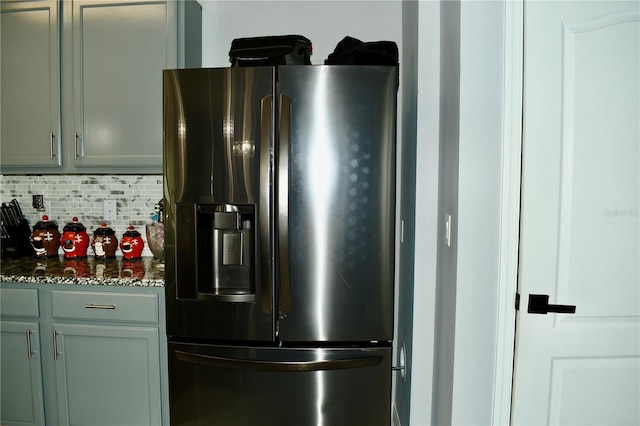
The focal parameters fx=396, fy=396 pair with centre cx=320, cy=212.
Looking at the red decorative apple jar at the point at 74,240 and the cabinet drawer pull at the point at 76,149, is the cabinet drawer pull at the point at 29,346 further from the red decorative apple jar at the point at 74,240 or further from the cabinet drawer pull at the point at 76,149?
the cabinet drawer pull at the point at 76,149

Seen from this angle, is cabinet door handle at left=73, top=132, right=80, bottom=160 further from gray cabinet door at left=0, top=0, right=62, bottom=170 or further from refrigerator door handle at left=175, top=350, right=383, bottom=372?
refrigerator door handle at left=175, top=350, right=383, bottom=372

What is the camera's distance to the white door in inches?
49.3

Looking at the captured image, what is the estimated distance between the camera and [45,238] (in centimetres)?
234

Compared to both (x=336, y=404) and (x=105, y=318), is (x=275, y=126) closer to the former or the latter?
(x=336, y=404)

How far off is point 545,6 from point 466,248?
806 millimetres

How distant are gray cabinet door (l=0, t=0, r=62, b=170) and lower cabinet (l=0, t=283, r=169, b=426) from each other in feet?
2.51

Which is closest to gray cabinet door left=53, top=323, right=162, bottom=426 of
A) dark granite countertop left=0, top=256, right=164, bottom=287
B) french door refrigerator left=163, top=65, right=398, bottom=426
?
dark granite countertop left=0, top=256, right=164, bottom=287

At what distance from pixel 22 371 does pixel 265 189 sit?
1599 millimetres

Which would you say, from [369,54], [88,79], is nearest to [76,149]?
[88,79]

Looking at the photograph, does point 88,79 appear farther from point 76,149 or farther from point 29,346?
point 29,346

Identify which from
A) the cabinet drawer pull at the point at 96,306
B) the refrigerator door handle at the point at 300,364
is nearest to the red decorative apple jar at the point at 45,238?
the cabinet drawer pull at the point at 96,306

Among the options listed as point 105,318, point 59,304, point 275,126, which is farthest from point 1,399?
point 275,126

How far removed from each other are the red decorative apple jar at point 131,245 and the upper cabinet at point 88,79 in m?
0.41

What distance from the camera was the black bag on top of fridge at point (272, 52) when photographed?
165 centimetres
